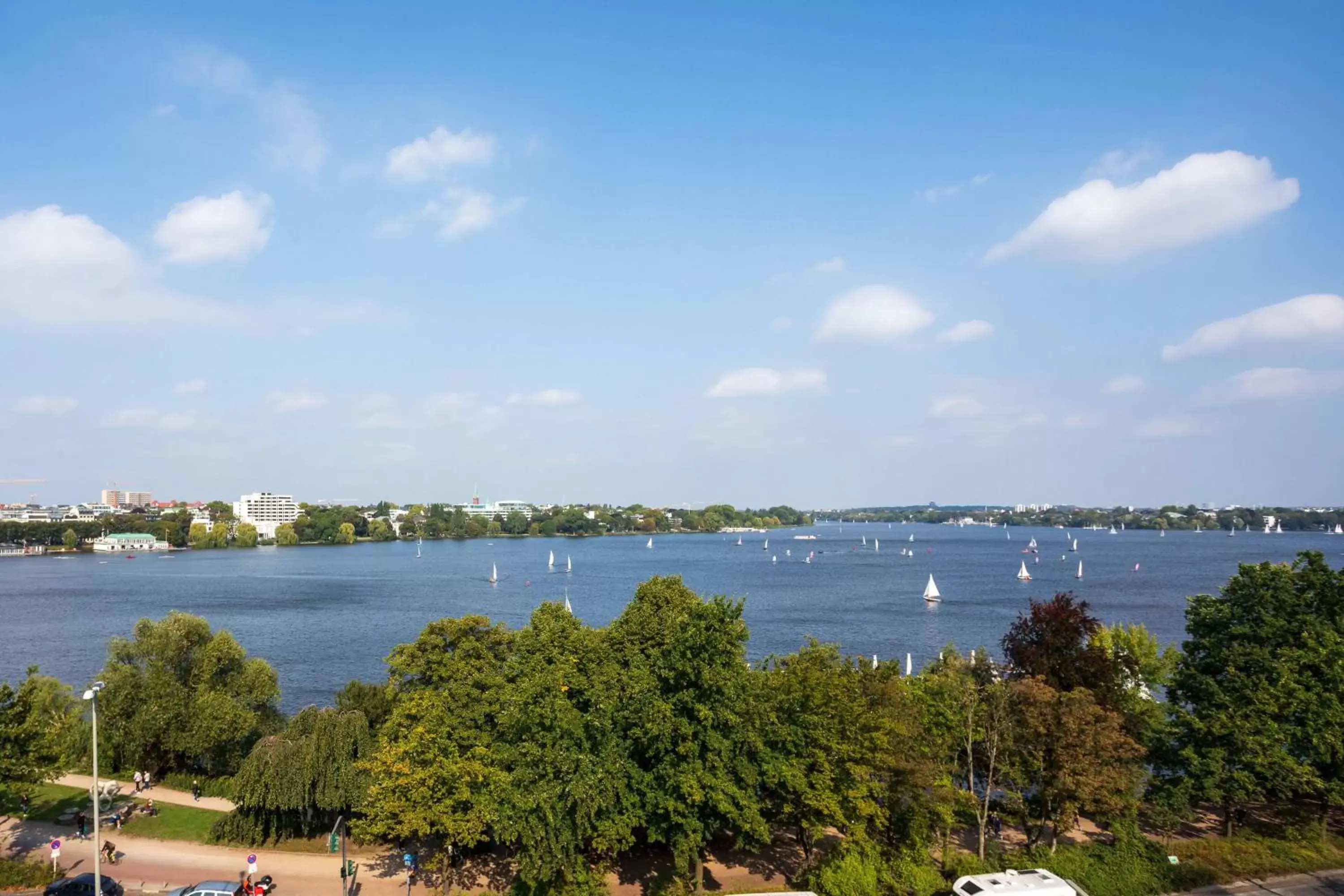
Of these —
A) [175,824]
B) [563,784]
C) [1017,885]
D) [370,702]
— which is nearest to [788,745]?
[563,784]

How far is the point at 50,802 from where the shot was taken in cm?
2864

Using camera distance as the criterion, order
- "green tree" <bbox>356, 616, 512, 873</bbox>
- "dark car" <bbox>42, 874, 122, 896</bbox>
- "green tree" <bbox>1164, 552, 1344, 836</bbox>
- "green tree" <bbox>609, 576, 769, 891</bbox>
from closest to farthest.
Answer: "green tree" <bbox>609, 576, 769, 891</bbox>, "dark car" <bbox>42, 874, 122, 896</bbox>, "green tree" <bbox>356, 616, 512, 873</bbox>, "green tree" <bbox>1164, 552, 1344, 836</bbox>

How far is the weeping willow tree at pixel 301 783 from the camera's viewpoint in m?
24.4

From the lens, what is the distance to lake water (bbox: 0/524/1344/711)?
6500 cm

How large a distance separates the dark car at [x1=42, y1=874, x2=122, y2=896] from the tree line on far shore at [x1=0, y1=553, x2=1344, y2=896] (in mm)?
3466

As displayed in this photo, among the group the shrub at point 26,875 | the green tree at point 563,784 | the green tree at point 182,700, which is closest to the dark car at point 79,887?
the shrub at point 26,875

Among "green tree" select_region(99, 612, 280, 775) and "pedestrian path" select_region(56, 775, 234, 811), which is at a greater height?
"green tree" select_region(99, 612, 280, 775)

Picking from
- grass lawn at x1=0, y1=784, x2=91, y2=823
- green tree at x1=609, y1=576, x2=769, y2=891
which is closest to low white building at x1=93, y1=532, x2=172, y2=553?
grass lawn at x1=0, y1=784, x2=91, y2=823

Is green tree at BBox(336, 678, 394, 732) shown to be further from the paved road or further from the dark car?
the paved road

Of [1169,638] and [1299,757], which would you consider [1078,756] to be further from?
[1169,638]

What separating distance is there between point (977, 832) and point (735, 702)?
11.7 m

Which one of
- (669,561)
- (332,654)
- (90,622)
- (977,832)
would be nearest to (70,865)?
(977,832)

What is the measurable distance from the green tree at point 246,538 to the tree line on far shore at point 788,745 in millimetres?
182918

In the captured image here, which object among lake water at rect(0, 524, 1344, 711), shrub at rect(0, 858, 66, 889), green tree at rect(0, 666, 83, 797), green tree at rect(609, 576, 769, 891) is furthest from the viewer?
lake water at rect(0, 524, 1344, 711)
